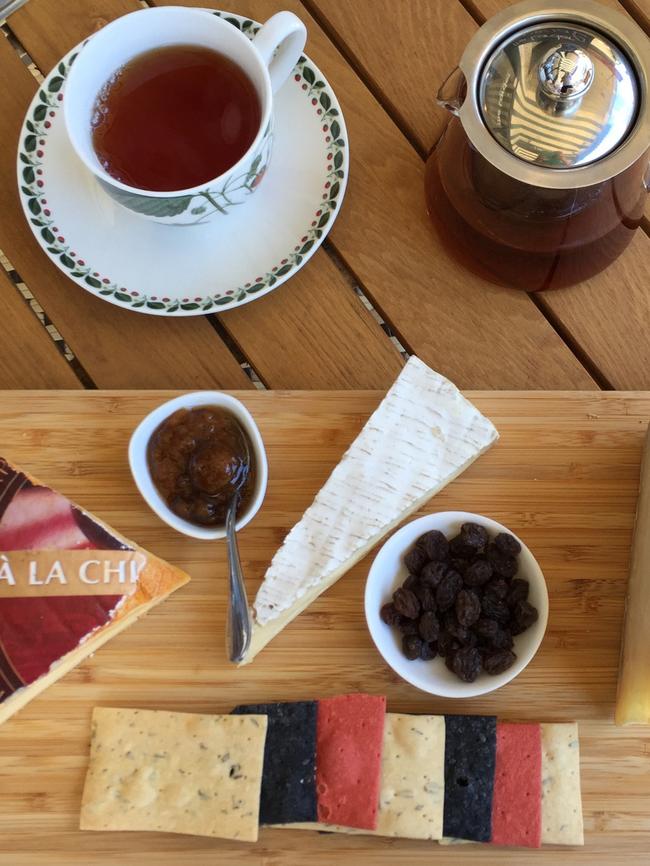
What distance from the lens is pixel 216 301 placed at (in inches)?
41.3

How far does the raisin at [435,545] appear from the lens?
3.39 ft

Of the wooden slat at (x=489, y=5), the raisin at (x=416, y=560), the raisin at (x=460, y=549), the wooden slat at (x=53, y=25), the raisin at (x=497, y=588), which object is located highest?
the wooden slat at (x=53, y=25)

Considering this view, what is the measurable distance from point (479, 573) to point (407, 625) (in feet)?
0.35

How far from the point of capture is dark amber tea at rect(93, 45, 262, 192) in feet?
3.18

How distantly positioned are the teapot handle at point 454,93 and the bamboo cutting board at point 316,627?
1.19 ft

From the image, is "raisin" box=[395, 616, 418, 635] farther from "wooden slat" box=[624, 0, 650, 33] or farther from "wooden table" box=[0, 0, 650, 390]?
"wooden slat" box=[624, 0, 650, 33]

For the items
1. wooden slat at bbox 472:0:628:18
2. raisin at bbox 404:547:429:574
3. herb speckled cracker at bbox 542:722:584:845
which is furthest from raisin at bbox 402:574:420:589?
wooden slat at bbox 472:0:628:18

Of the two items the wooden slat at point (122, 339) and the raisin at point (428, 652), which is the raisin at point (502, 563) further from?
the wooden slat at point (122, 339)

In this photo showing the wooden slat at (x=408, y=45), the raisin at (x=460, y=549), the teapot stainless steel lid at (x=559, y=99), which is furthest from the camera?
the wooden slat at (x=408, y=45)

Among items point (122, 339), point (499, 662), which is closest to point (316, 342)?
point (122, 339)

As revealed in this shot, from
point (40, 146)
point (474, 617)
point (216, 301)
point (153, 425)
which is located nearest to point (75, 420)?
point (153, 425)

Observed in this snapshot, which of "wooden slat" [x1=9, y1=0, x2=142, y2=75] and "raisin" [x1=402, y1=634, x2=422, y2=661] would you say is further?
"wooden slat" [x1=9, y1=0, x2=142, y2=75]

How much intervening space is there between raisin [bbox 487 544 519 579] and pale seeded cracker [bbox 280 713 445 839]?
0.19m

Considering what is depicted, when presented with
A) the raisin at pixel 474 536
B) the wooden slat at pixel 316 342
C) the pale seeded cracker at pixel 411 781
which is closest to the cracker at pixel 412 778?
the pale seeded cracker at pixel 411 781
